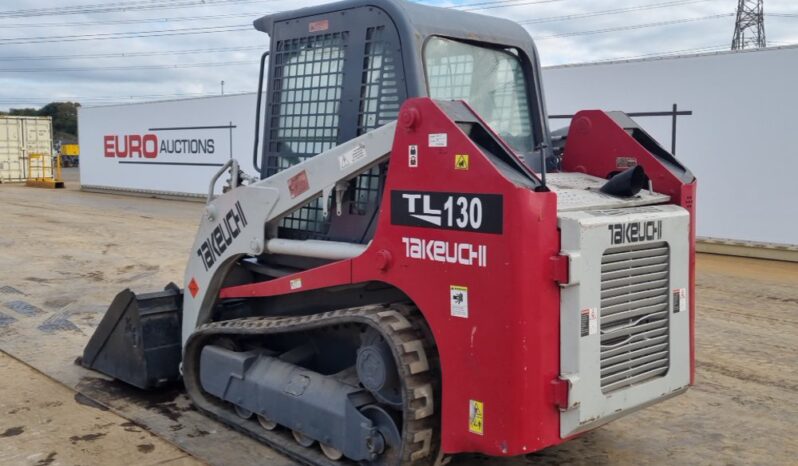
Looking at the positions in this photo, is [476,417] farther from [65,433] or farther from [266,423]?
[65,433]

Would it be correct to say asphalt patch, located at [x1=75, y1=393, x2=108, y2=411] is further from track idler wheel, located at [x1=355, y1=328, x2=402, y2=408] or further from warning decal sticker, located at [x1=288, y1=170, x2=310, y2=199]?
track idler wheel, located at [x1=355, y1=328, x2=402, y2=408]

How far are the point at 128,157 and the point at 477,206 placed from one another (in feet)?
77.5

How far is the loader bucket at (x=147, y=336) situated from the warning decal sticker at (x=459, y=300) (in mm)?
2616

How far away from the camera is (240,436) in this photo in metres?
4.79

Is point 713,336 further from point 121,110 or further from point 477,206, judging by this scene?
point 121,110

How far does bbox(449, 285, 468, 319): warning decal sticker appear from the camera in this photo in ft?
11.5

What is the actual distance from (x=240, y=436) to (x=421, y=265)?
6.05ft

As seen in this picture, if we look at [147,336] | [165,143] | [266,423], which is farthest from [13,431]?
[165,143]

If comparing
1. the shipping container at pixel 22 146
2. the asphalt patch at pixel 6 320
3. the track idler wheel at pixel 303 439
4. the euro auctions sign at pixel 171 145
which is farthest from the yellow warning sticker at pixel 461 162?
the shipping container at pixel 22 146

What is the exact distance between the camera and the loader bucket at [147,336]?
5.37m

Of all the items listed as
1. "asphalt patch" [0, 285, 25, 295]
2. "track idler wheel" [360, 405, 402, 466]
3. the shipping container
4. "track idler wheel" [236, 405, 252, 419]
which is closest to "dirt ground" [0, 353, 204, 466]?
"track idler wheel" [236, 405, 252, 419]

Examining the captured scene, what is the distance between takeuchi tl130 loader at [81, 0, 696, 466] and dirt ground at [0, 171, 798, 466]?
1.09 feet

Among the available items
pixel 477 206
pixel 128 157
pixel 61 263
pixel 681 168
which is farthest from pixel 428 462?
pixel 128 157

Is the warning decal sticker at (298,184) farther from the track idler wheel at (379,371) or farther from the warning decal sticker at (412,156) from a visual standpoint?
the track idler wheel at (379,371)
